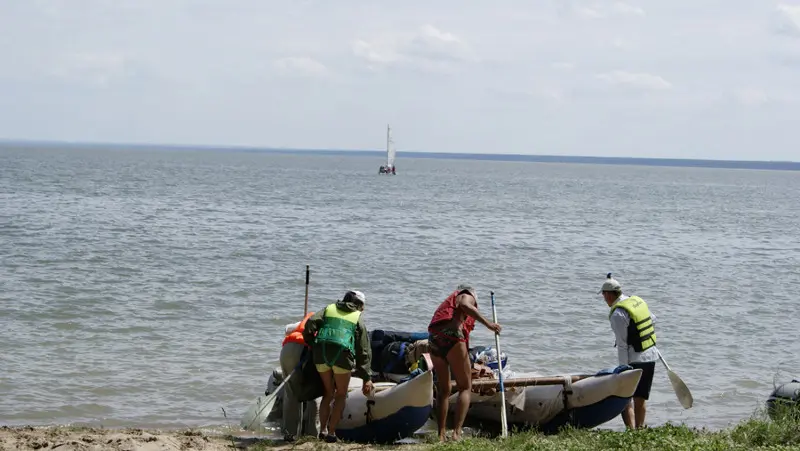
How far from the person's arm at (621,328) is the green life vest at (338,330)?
107 inches

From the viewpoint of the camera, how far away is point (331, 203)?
55594 millimetres

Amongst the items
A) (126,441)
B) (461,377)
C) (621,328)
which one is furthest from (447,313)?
(126,441)

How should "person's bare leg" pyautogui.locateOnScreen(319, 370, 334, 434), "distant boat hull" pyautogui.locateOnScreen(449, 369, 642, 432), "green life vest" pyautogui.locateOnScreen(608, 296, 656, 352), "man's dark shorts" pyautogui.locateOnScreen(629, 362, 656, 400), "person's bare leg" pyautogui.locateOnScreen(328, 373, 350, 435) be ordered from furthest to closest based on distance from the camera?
1. "distant boat hull" pyautogui.locateOnScreen(449, 369, 642, 432)
2. "man's dark shorts" pyautogui.locateOnScreen(629, 362, 656, 400)
3. "green life vest" pyautogui.locateOnScreen(608, 296, 656, 352)
4. "person's bare leg" pyautogui.locateOnScreen(319, 370, 334, 434)
5. "person's bare leg" pyautogui.locateOnScreen(328, 373, 350, 435)

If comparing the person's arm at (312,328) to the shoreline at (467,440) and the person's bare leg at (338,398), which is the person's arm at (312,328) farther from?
the shoreline at (467,440)

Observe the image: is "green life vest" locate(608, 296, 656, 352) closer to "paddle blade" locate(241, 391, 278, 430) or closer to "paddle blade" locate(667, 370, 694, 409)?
"paddle blade" locate(667, 370, 694, 409)

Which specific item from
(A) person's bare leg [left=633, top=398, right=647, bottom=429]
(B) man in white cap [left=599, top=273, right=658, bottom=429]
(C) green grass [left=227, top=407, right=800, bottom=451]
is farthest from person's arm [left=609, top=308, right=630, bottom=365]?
(C) green grass [left=227, top=407, right=800, bottom=451]

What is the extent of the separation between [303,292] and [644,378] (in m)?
12.6

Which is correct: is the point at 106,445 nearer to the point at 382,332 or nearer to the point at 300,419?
the point at 300,419

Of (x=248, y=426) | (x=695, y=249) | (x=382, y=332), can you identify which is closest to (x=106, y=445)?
(x=248, y=426)

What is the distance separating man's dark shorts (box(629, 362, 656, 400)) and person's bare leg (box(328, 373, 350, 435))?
3.07 meters

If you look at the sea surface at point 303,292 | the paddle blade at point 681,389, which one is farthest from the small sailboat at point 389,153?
the paddle blade at point 681,389

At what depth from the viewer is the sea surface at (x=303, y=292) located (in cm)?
1389

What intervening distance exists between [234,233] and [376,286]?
507 inches

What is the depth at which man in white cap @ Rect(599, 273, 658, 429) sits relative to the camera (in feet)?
34.6
